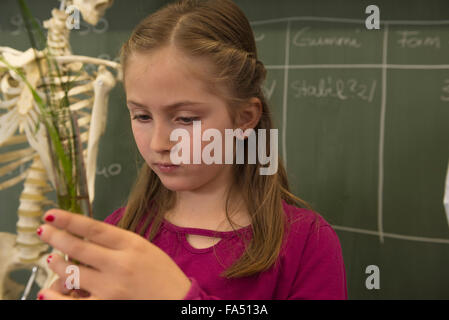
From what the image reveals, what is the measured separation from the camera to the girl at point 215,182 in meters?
0.62

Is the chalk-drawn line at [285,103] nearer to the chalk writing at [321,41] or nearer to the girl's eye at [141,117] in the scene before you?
the chalk writing at [321,41]

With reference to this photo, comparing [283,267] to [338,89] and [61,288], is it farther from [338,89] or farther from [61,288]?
[338,89]

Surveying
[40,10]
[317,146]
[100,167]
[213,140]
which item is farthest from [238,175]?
[40,10]

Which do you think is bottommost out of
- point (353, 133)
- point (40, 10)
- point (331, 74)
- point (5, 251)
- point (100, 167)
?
point (5, 251)

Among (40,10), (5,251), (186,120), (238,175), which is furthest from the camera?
(40,10)

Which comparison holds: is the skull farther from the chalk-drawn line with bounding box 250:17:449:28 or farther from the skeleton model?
the chalk-drawn line with bounding box 250:17:449:28

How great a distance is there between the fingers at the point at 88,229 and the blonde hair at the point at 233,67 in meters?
0.25

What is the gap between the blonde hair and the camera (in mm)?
659

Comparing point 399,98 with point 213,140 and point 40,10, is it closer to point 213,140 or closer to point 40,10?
point 213,140

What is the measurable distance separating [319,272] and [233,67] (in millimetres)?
319

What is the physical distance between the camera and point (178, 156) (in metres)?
0.62

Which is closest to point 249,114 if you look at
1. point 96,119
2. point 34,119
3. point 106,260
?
point 106,260

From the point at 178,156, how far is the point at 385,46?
2.61ft

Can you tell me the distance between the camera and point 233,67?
2.24 ft
